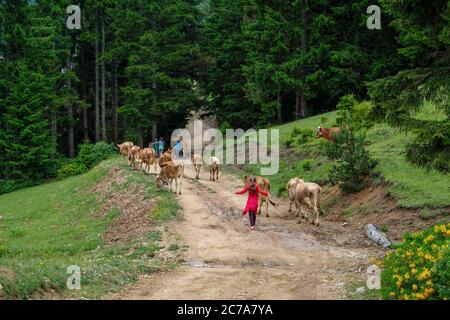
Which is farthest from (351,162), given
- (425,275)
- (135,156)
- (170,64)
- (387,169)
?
(170,64)

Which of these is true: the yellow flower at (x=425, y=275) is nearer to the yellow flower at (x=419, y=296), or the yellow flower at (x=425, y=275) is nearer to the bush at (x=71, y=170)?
the yellow flower at (x=419, y=296)

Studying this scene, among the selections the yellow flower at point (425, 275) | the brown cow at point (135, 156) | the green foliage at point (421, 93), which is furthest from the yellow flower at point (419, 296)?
the brown cow at point (135, 156)

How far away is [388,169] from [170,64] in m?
31.4

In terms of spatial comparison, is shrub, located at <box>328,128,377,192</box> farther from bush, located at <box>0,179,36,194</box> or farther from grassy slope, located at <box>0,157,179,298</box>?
bush, located at <box>0,179,36,194</box>

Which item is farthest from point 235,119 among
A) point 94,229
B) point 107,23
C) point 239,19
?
point 94,229

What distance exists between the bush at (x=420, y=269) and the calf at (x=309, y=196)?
7.09m

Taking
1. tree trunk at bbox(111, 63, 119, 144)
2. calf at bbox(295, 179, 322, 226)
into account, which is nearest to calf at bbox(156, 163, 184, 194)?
calf at bbox(295, 179, 322, 226)

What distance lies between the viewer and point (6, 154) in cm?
4188

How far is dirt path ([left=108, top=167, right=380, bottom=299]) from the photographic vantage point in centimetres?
1105

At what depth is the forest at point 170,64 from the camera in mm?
40844

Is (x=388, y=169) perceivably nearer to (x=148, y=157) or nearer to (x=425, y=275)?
(x=425, y=275)

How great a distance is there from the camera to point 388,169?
2062 cm

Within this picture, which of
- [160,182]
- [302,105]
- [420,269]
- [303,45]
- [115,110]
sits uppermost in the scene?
[303,45]

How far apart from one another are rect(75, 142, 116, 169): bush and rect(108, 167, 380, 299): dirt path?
24.0 metres
